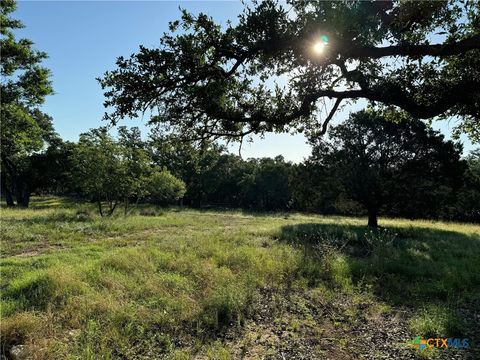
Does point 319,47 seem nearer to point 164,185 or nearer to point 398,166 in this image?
point 398,166

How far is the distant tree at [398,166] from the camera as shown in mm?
19469

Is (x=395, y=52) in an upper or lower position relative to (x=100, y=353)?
upper

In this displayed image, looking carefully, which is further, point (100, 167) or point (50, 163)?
point (50, 163)

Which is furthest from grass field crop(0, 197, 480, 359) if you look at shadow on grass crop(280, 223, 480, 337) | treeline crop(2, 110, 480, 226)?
treeline crop(2, 110, 480, 226)

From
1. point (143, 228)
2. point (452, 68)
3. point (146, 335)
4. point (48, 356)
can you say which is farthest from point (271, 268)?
point (143, 228)

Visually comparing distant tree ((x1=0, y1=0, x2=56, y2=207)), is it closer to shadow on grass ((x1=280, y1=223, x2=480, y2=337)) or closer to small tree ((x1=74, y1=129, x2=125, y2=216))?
small tree ((x1=74, y1=129, x2=125, y2=216))

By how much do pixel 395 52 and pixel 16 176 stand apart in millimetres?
46709

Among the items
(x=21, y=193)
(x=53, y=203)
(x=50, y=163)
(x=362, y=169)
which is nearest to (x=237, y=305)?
(x=362, y=169)

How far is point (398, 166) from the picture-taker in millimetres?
20219

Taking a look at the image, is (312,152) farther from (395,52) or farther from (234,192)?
(234,192)

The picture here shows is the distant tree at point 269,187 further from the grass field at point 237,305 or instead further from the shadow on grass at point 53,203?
the grass field at point 237,305

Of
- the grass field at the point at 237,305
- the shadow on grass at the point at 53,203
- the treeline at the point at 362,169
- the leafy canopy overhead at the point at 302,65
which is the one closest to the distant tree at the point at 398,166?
the treeline at the point at 362,169

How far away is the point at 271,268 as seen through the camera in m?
7.48

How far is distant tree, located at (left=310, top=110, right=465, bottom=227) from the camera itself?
19.5 m
